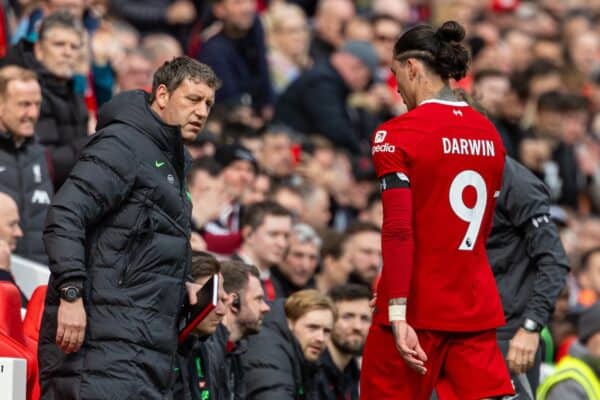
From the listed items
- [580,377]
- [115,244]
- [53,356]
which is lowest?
[580,377]

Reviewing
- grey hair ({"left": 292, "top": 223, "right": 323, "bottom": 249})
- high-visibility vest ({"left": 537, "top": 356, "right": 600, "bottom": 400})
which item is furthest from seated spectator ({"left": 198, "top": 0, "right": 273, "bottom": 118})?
high-visibility vest ({"left": 537, "top": 356, "right": 600, "bottom": 400})

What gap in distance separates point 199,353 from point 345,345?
6.56ft

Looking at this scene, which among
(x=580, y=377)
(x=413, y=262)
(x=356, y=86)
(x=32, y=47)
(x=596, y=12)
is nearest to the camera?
(x=413, y=262)

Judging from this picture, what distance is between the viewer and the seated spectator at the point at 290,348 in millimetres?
9258

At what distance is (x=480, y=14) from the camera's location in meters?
20.3

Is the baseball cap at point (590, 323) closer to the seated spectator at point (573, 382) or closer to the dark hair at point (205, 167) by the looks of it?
the seated spectator at point (573, 382)

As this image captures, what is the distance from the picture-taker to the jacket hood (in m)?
7.02

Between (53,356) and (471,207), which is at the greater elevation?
(471,207)

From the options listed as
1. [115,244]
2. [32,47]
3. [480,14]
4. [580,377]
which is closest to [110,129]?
[115,244]

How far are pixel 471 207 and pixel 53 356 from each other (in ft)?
6.31


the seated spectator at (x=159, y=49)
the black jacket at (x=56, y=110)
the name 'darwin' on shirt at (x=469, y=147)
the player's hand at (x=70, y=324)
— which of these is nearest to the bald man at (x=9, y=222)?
the black jacket at (x=56, y=110)

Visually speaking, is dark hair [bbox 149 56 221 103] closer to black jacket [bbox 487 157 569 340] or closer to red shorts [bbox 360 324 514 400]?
red shorts [bbox 360 324 514 400]

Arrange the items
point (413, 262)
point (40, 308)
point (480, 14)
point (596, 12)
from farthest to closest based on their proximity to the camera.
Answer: point (596, 12) < point (480, 14) < point (40, 308) < point (413, 262)

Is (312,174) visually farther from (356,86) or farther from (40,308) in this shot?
(40,308)
